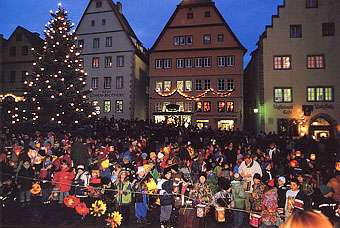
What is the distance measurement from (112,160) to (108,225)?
433 cm

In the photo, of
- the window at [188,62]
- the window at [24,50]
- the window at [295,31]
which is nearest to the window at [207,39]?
the window at [188,62]

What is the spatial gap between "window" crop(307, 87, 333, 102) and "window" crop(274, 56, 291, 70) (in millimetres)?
3252

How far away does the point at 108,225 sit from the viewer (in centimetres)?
746

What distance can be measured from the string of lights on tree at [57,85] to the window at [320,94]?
21740 mm

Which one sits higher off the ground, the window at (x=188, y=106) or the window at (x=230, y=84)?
the window at (x=230, y=84)

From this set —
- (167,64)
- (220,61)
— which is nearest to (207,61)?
(220,61)

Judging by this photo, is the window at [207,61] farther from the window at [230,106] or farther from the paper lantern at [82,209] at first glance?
the paper lantern at [82,209]

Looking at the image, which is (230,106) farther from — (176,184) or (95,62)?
(176,184)

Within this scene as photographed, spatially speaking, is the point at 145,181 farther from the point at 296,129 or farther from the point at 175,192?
the point at 296,129

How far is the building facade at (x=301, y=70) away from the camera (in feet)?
84.4

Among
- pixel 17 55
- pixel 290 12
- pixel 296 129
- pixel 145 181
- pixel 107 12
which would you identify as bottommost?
pixel 145 181

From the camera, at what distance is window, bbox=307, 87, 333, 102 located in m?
25.7

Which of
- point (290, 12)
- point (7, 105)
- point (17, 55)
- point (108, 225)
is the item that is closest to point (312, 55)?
point (290, 12)

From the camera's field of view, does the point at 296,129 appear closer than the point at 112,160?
No
